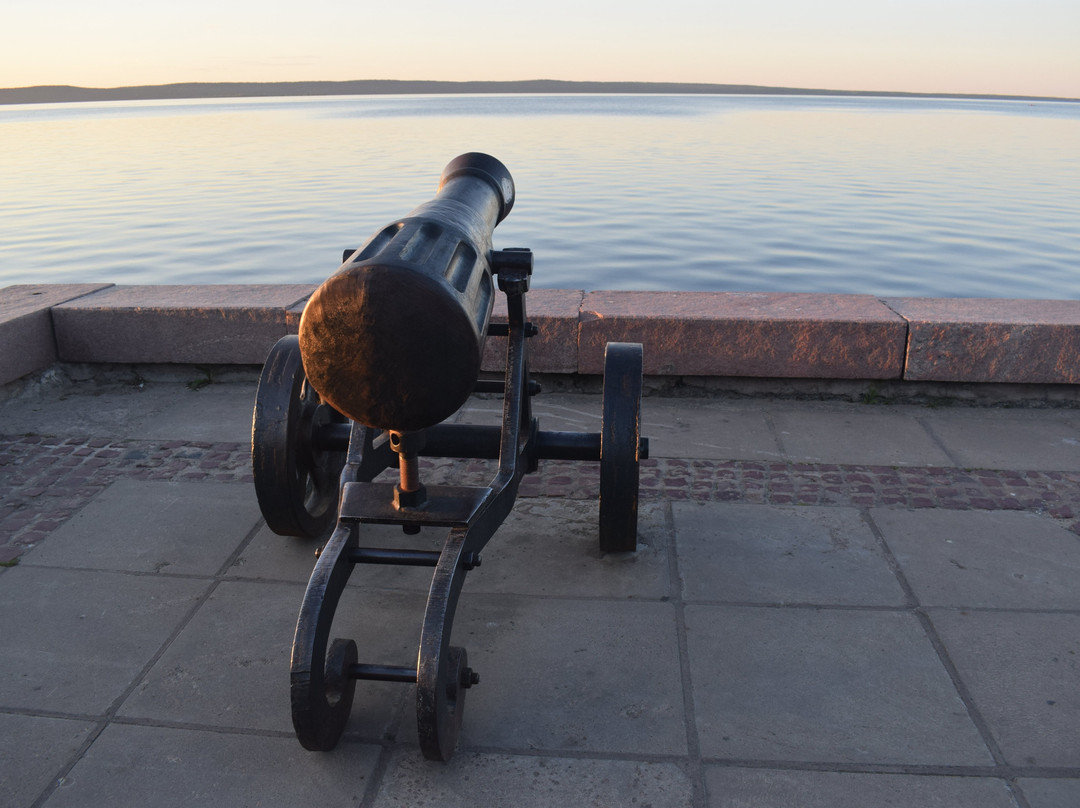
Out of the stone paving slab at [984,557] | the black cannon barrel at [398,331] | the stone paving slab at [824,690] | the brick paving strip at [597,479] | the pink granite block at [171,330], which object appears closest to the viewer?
the black cannon barrel at [398,331]

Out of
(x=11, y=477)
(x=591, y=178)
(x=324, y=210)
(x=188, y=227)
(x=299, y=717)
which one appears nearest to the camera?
(x=299, y=717)

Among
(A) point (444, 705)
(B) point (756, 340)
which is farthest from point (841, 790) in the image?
(B) point (756, 340)

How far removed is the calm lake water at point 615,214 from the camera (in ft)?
42.7

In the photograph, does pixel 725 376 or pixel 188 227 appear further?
pixel 188 227

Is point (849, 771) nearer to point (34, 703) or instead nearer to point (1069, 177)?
point (34, 703)

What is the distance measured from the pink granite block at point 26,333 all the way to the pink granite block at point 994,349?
4763 mm

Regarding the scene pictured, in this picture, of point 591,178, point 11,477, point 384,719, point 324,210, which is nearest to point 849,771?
point 384,719

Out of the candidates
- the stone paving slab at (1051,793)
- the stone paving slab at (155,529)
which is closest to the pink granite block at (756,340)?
the stone paving slab at (155,529)

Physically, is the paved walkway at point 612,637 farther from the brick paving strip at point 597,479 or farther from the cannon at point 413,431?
the cannon at point 413,431

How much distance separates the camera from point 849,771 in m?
2.36

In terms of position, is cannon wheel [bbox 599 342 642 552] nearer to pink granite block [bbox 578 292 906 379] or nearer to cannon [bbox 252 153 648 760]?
cannon [bbox 252 153 648 760]

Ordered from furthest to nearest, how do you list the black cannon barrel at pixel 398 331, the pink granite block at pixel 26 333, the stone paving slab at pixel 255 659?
the pink granite block at pixel 26 333 < the stone paving slab at pixel 255 659 < the black cannon barrel at pixel 398 331

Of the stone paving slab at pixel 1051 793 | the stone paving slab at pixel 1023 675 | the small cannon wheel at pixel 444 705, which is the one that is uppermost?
the small cannon wheel at pixel 444 705

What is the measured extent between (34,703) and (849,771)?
7.18 ft
